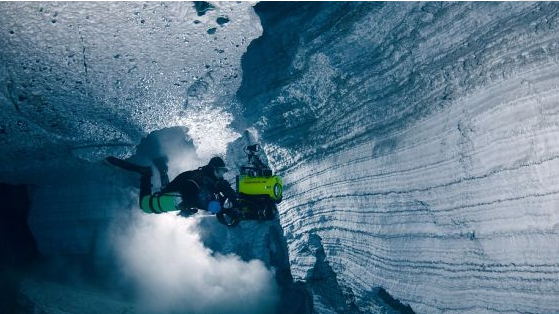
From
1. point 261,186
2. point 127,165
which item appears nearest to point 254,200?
point 261,186

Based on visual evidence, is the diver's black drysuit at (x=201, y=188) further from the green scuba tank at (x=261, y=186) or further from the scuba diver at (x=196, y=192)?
the green scuba tank at (x=261, y=186)

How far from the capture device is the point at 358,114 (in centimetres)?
418

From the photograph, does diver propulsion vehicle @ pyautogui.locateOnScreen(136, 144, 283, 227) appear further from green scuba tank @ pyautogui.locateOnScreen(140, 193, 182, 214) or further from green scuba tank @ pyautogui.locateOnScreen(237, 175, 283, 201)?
green scuba tank @ pyautogui.locateOnScreen(140, 193, 182, 214)

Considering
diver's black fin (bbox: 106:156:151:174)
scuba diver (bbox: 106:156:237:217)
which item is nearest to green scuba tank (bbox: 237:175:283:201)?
scuba diver (bbox: 106:156:237:217)

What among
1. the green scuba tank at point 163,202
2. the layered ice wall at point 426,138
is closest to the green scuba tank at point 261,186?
the green scuba tank at point 163,202

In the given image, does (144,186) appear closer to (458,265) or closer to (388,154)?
(388,154)

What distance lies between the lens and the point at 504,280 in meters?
2.71

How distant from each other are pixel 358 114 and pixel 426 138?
3.47ft

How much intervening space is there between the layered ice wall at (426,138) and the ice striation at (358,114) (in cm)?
2

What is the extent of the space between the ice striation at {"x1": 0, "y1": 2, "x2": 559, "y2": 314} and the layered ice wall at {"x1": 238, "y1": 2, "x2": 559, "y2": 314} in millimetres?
15

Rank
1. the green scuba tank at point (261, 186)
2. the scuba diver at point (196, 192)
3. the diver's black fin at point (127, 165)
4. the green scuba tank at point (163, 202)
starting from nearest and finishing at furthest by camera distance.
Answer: the green scuba tank at point (261, 186) < the scuba diver at point (196, 192) < the green scuba tank at point (163, 202) < the diver's black fin at point (127, 165)

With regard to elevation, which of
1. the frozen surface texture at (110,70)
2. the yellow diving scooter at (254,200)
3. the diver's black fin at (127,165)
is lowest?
the yellow diving scooter at (254,200)

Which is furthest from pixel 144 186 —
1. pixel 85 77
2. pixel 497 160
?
pixel 497 160

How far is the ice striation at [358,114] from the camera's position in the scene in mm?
2576
